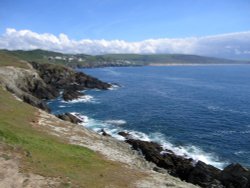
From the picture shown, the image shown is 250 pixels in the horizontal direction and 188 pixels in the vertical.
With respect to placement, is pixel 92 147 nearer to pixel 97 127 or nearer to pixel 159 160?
pixel 159 160

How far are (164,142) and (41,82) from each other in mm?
63597

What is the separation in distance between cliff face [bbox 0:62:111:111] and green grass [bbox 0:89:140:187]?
126 ft

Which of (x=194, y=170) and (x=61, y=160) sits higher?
(x=61, y=160)

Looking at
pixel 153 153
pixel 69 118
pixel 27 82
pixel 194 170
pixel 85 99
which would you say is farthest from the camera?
pixel 85 99

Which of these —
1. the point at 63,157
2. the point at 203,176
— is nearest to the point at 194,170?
the point at 203,176

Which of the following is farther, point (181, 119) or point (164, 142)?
point (181, 119)

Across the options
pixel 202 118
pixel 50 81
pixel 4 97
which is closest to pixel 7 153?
pixel 4 97

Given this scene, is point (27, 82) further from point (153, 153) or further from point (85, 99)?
point (153, 153)

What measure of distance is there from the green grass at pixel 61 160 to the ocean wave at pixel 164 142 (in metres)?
20.1

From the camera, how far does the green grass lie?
28812 mm

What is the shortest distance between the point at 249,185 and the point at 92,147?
1919cm

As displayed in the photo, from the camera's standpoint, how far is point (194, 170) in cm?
4497

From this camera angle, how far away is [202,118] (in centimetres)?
8156

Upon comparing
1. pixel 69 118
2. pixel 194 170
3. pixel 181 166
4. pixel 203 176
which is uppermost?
pixel 69 118
